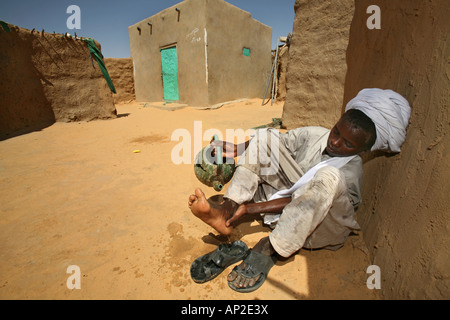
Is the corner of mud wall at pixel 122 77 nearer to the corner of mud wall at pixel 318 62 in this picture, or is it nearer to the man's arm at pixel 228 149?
the corner of mud wall at pixel 318 62

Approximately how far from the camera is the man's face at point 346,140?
Answer: 1.44m

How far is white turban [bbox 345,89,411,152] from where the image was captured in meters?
1.36

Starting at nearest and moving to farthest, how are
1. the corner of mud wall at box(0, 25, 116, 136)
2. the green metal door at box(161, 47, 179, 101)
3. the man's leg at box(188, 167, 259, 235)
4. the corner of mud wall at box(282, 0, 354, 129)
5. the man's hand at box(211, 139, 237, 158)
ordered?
the man's leg at box(188, 167, 259, 235)
the man's hand at box(211, 139, 237, 158)
the corner of mud wall at box(282, 0, 354, 129)
the corner of mud wall at box(0, 25, 116, 136)
the green metal door at box(161, 47, 179, 101)

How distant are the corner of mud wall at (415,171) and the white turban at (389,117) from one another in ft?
0.14

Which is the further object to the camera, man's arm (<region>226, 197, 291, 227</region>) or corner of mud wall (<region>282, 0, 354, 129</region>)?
corner of mud wall (<region>282, 0, 354, 129</region>)

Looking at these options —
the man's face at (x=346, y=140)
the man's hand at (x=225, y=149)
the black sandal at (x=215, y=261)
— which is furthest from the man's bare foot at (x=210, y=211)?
the man's face at (x=346, y=140)

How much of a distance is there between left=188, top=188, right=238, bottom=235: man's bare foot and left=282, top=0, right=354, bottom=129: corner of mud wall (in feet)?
9.60

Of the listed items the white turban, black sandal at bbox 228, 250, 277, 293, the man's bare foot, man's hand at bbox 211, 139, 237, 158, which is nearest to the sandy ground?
black sandal at bbox 228, 250, 277, 293

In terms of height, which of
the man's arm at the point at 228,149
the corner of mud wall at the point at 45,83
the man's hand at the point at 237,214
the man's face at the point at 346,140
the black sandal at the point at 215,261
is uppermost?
the corner of mud wall at the point at 45,83

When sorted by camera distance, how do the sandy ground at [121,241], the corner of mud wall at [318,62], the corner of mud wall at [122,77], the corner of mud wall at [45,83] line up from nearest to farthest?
the sandy ground at [121,241], the corner of mud wall at [318,62], the corner of mud wall at [45,83], the corner of mud wall at [122,77]

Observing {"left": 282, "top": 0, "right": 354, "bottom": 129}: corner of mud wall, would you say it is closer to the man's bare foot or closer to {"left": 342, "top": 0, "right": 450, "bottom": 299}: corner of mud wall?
{"left": 342, "top": 0, "right": 450, "bottom": 299}: corner of mud wall

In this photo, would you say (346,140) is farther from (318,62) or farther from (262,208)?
(318,62)

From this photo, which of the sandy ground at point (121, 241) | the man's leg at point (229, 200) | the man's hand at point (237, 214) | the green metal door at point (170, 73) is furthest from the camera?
the green metal door at point (170, 73)

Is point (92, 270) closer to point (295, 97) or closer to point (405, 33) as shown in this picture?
point (405, 33)
